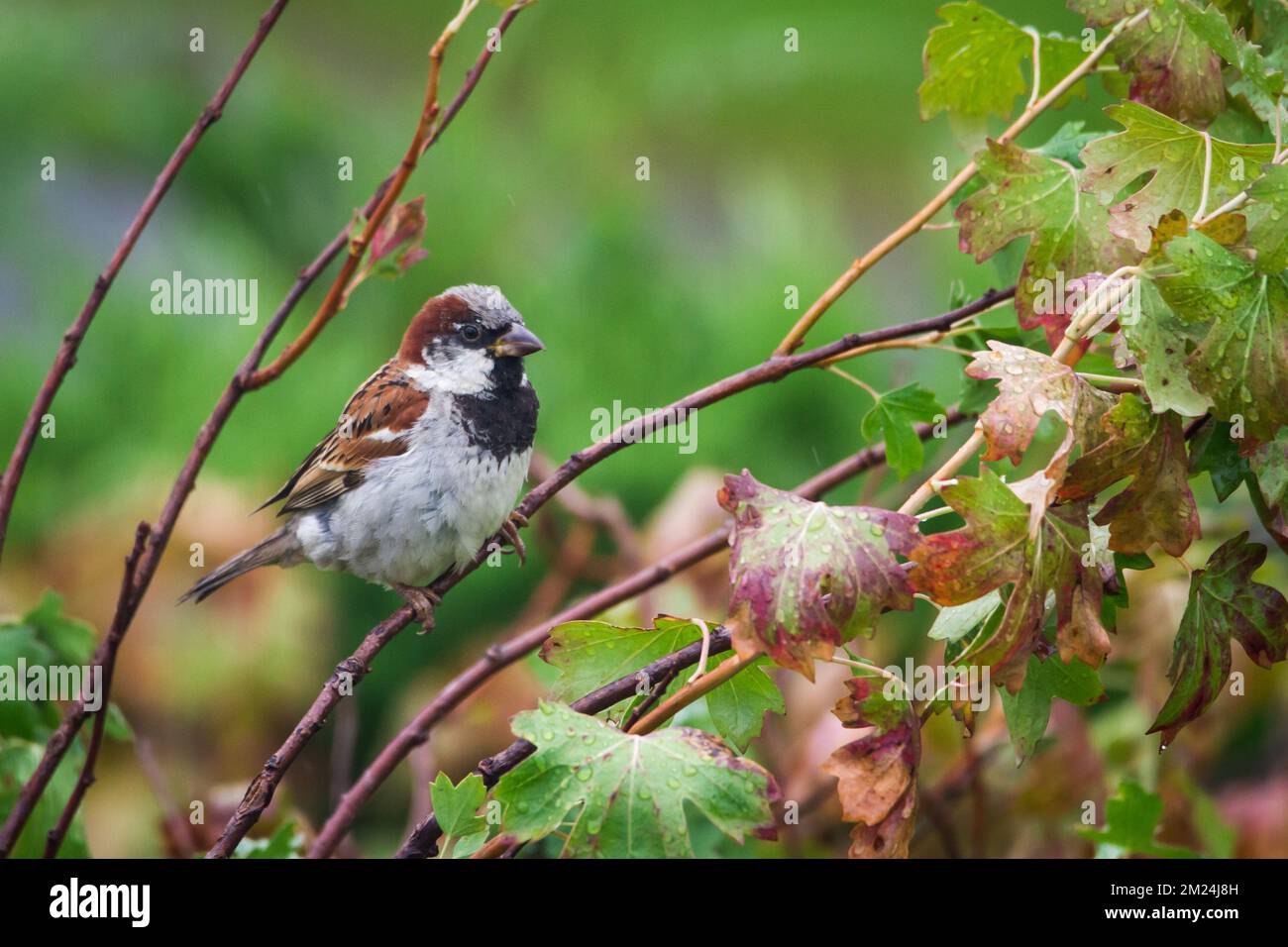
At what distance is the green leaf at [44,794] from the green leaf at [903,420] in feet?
1.88

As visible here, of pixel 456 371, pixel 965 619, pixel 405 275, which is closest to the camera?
pixel 965 619

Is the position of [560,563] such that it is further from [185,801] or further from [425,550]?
[185,801]

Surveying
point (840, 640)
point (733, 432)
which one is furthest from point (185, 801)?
point (840, 640)

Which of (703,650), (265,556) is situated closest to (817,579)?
(703,650)

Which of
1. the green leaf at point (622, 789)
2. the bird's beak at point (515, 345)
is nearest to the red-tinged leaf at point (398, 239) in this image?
the green leaf at point (622, 789)

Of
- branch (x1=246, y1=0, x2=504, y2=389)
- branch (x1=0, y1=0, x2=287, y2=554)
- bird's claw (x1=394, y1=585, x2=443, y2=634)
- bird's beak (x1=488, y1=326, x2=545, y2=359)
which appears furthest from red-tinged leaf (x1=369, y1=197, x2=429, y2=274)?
bird's beak (x1=488, y1=326, x2=545, y2=359)

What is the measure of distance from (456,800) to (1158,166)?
1.62ft

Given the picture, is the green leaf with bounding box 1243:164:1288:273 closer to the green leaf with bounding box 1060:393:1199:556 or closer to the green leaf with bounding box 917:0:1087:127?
the green leaf with bounding box 1060:393:1199:556

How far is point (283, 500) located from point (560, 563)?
0.36 metres

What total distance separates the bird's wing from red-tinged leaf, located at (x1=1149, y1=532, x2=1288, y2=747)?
834 millimetres

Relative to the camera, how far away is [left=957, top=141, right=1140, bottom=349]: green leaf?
2.40 ft

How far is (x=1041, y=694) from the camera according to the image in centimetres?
67

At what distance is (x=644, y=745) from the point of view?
58 centimetres

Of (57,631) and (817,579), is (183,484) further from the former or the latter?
(817,579)
